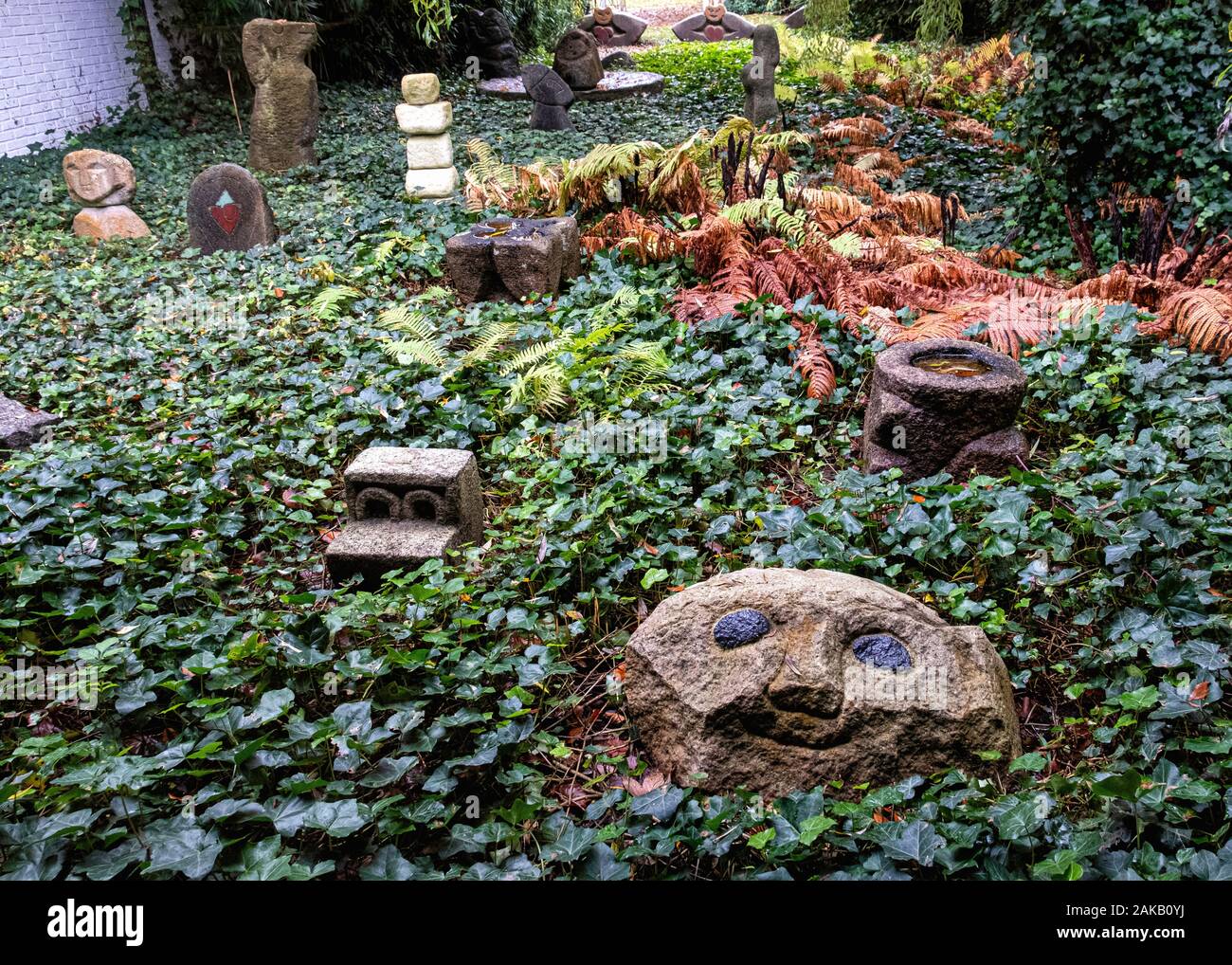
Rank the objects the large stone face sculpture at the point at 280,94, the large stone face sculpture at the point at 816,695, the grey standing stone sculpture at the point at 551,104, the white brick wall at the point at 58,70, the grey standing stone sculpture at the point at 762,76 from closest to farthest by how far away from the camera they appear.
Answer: the large stone face sculpture at the point at 816,695
the large stone face sculpture at the point at 280,94
the white brick wall at the point at 58,70
the grey standing stone sculpture at the point at 762,76
the grey standing stone sculpture at the point at 551,104

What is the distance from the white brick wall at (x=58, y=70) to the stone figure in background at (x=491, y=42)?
5.90m

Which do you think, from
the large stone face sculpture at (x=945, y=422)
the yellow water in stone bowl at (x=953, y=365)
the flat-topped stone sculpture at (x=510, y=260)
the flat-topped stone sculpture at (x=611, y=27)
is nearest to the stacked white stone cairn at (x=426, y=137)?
the flat-topped stone sculpture at (x=510, y=260)

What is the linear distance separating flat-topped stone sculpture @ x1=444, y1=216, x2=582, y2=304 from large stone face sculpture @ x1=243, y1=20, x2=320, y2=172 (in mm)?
4507

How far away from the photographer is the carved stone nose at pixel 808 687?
99.3 inches

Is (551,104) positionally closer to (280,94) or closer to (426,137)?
(280,94)

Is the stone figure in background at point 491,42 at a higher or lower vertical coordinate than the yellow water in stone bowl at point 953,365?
higher

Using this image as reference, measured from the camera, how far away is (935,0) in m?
11.0

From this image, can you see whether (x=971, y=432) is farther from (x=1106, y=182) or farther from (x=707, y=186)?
(x=707, y=186)

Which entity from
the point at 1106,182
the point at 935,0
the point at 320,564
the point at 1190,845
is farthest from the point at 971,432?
the point at 935,0

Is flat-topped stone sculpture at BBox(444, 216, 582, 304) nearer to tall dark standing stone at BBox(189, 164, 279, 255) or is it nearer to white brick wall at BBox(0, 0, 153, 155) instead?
tall dark standing stone at BBox(189, 164, 279, 255)

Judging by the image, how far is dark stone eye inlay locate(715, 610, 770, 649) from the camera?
2662 millimetres

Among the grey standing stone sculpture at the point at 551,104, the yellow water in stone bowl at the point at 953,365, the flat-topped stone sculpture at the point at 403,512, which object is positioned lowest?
the flat-topped stone sculpture at the point at 403,512

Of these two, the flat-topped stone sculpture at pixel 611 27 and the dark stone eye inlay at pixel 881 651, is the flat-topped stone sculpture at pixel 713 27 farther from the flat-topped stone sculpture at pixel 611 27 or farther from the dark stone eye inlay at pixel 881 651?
the dark stone eye inlay at pixel 881 651

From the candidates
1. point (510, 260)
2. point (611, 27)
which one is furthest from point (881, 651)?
point (611, 27)
